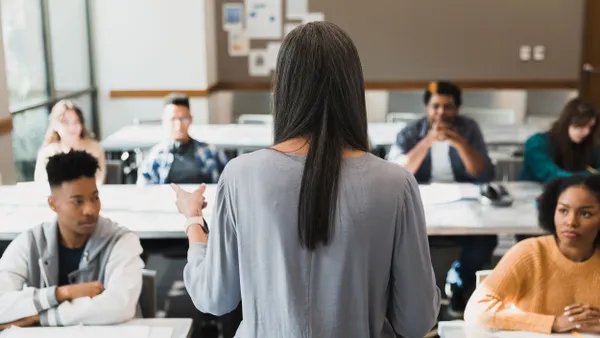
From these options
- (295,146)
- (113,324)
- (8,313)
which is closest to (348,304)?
(295,146)

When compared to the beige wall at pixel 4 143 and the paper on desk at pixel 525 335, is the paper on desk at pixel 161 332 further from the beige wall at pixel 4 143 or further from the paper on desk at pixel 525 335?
the beige wall at pixel 4 143

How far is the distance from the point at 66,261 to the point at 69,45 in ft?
14.2

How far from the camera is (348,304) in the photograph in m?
1.32

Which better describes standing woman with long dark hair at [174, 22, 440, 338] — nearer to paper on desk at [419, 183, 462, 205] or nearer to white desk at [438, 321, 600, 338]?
white desk at [438, 321, 600, 338]

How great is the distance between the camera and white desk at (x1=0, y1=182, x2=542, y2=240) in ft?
9.69

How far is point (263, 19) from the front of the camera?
7.21m

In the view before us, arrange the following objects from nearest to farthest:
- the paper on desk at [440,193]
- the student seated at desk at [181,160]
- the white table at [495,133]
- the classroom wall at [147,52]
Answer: the paper on desk at [440,193], the student seated at desk at [181,160], the white table at [495,133], the classroom wall at [147,52]

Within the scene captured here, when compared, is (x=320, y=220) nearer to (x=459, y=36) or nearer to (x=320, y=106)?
(x=320, y=106)

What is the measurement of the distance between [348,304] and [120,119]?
5860 mm

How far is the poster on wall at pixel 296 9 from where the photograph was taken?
23.5 feet

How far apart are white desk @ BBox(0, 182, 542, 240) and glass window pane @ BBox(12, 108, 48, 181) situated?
1142 mm

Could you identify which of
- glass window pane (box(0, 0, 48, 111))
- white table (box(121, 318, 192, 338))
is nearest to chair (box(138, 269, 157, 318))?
white table (box(121, 318, 192, 338))

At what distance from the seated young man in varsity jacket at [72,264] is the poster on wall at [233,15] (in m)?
4.92

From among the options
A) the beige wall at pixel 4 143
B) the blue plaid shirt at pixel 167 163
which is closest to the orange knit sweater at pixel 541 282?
the blue plaid shirt at pixel 167 163
